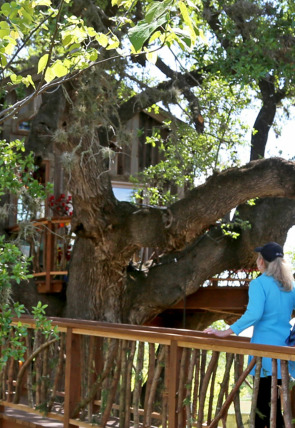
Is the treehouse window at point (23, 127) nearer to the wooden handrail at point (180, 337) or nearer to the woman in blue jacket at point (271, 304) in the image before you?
the wooden handrail at point (180, 337)

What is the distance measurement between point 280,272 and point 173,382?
1244 mm

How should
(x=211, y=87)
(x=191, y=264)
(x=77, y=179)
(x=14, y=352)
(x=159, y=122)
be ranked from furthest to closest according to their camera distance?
(x=159, y=122)
(x=191, y=264)
(x=211, y=87)
(x=77, y=179)
(x=14, y=352)

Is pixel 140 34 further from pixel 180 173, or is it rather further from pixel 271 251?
Result: pixel 180 173

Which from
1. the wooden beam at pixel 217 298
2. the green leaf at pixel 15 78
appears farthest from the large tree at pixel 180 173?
the green leaf at pixel 15 78

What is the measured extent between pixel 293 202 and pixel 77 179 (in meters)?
3.80

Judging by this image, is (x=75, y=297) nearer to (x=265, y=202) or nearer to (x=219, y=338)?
(x=265, y=202)

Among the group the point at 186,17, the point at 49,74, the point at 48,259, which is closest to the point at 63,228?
the point at 48,259

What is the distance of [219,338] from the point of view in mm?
5816

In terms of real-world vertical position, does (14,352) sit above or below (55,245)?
below

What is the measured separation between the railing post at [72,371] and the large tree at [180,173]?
11.7 ft

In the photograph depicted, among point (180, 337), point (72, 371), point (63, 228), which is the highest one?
point (63, 228)

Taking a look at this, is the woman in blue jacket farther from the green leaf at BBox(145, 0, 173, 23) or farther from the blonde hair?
the green leaf at BBox(145, 0, 173, 23)

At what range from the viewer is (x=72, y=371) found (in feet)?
24.0

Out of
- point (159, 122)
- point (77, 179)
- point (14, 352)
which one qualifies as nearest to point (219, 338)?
point (14, 352)
